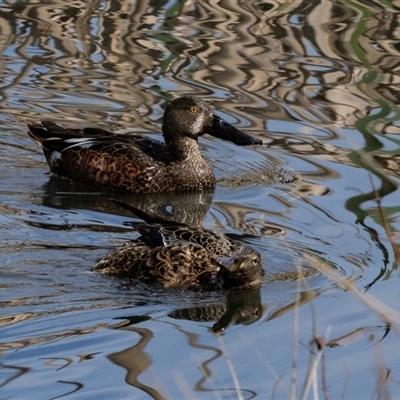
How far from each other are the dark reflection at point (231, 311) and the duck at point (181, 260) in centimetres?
8

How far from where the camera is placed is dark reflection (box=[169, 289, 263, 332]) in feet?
21.2

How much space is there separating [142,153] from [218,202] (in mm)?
867

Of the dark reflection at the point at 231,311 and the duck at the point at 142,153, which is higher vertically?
the dark reflection at the point at 231,311

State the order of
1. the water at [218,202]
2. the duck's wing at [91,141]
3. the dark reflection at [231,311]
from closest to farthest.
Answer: the water at [218,202], the dark reflection at [231,311], the duck's wing at [91,141]

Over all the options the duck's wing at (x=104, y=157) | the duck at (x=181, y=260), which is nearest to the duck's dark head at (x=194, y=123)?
the duck's wing at (x=104, y=157)

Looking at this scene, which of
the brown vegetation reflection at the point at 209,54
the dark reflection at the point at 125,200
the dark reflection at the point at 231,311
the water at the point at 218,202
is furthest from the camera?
the brown vegetation reflection at the point at 209,54

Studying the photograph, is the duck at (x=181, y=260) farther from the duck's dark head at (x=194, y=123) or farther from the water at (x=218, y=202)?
the duck's dark head at (x=194, y=123)

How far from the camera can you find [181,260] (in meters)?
6.98

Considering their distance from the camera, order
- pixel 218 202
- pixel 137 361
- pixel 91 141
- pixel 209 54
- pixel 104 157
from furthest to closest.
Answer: pixel 209 54
pixel 91 141
pixel 104 157
pixel 218 202
pixel 137 361

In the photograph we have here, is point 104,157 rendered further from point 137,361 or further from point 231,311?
point 137,361

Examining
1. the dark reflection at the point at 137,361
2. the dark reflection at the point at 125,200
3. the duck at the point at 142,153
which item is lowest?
the dark reflection at the point at 125,200

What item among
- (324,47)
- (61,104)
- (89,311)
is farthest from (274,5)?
(89,311)

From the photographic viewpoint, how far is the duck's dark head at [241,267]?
680cm

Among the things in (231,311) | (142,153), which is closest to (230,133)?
(142,153)
